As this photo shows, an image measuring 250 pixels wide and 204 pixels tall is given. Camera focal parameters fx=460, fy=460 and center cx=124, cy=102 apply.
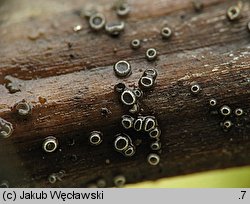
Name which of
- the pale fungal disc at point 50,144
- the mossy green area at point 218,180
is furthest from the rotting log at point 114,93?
the mossy green area at point 218,180

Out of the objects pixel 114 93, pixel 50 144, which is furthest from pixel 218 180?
pixel 50 144

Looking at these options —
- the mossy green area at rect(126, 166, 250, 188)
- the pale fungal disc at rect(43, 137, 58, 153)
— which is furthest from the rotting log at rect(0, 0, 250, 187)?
the mossy green area at rect(126, 166, 250, 188)

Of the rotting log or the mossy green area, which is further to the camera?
the mossy green area

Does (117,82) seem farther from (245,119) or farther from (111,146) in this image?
(245,119)

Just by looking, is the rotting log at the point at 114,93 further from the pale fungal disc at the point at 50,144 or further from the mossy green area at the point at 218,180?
the mossy green area at the point at 218,180

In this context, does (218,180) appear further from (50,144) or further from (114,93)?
(50,144)

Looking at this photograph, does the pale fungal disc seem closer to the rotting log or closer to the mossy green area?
the rotting log

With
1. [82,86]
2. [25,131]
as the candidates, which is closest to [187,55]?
[82,86]

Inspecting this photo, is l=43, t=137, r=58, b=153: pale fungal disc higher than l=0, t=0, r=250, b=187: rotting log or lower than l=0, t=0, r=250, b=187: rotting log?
lower
